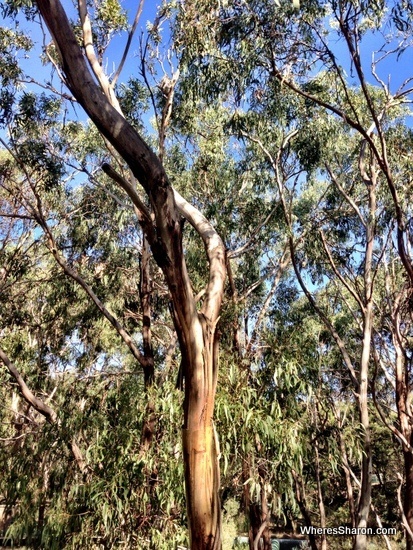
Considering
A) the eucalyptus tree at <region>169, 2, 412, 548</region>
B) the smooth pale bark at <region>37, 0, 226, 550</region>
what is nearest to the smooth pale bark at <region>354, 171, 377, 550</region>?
the eucalyptus tree at <region>169, 2, 412, 548</region>

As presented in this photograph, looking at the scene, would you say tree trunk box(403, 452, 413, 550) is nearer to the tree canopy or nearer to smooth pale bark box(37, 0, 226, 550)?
the tree canopy

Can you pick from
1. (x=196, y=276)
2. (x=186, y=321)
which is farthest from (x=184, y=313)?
(x=196, y=276)

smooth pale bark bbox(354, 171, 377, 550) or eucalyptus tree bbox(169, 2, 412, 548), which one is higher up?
eucalyptus tree bbox(169, 2, 412, 548)

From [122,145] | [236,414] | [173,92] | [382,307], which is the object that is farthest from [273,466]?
[382,307]

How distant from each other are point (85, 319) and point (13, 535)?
3.70 meters

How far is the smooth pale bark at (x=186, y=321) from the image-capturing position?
7.04 ft

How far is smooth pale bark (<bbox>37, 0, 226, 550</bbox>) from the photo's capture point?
2146 millimetres

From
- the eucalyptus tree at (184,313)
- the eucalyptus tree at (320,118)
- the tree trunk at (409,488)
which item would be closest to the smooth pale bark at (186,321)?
the eucalyptus tree at (184,313)

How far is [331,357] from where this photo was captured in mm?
9711

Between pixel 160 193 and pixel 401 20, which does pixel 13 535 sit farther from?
pixel 401 20

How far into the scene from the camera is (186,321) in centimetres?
223

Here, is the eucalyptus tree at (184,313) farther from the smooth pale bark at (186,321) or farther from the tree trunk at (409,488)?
the tree trunk at (409,488)

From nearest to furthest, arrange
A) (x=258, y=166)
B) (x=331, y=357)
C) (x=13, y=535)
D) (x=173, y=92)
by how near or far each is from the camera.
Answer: (x=13, y=535), (x=173, y=92), (x=258, y=166), (x=331, y=357)

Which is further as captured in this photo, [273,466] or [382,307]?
[382,307]
